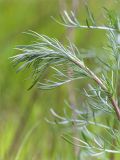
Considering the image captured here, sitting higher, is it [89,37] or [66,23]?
[89,37]

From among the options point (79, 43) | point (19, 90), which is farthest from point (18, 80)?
point (79, 43)

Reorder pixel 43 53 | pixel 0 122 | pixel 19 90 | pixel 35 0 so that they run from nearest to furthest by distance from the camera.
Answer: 1. pixel 43 53
2. pixel 0 122
3. pixel 19 90
4. pixel 35 0

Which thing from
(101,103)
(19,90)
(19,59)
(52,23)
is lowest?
(101,103)

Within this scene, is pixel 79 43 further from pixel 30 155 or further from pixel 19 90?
pixel 30 155

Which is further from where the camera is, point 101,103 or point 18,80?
point 18,80

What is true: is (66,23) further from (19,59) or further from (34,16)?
(34,16)

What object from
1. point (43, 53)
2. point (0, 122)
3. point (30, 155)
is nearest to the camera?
point (43, 53)

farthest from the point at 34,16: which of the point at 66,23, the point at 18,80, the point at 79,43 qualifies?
the point at 66,23
